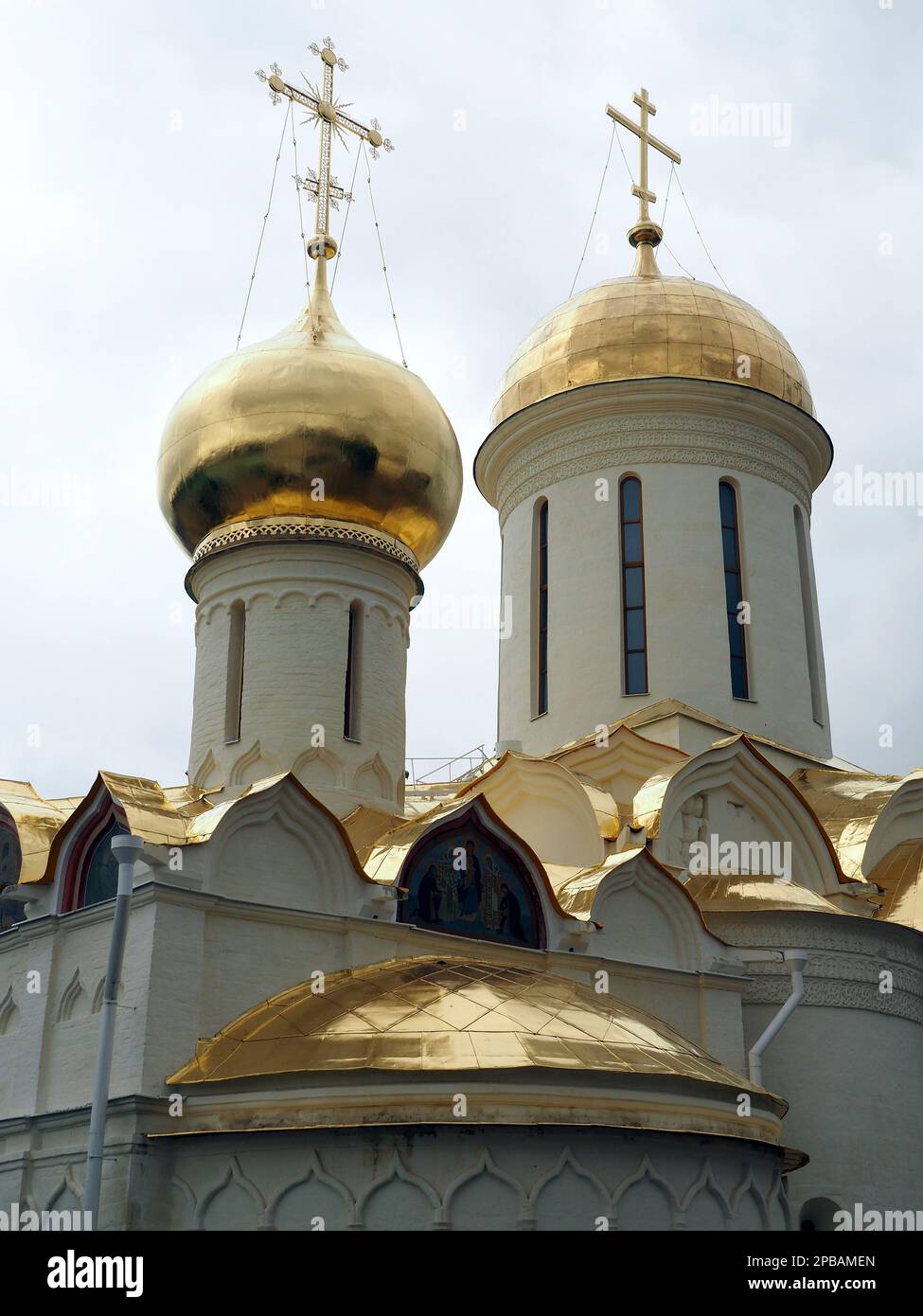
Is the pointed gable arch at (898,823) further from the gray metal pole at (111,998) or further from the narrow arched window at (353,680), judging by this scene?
the gray metal pole at (111,998)

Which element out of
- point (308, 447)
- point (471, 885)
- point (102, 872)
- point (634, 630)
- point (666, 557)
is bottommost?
point (102, 872)

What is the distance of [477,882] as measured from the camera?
9.92 meters

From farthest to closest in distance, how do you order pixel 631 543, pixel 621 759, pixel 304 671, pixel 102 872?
pixel 631 543 → pixel 621 759 → pixel 304 671 → pixel 102 872

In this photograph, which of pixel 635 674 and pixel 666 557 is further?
pixel 666 557

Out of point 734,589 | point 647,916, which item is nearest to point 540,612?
point 734,589

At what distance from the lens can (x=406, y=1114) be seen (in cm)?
752

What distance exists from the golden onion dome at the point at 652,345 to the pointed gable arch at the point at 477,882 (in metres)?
5.99

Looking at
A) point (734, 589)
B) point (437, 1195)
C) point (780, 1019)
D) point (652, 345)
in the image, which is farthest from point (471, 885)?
point (652, 345)

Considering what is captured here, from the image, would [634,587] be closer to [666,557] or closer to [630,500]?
[666,557]

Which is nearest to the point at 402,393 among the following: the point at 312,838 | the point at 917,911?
the point at 312,838

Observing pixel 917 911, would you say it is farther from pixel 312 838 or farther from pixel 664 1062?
pixel 312 838

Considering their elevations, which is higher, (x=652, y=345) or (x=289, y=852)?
(x=652, y=345)

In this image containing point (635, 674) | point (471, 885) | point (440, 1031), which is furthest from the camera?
point (635, 674)
